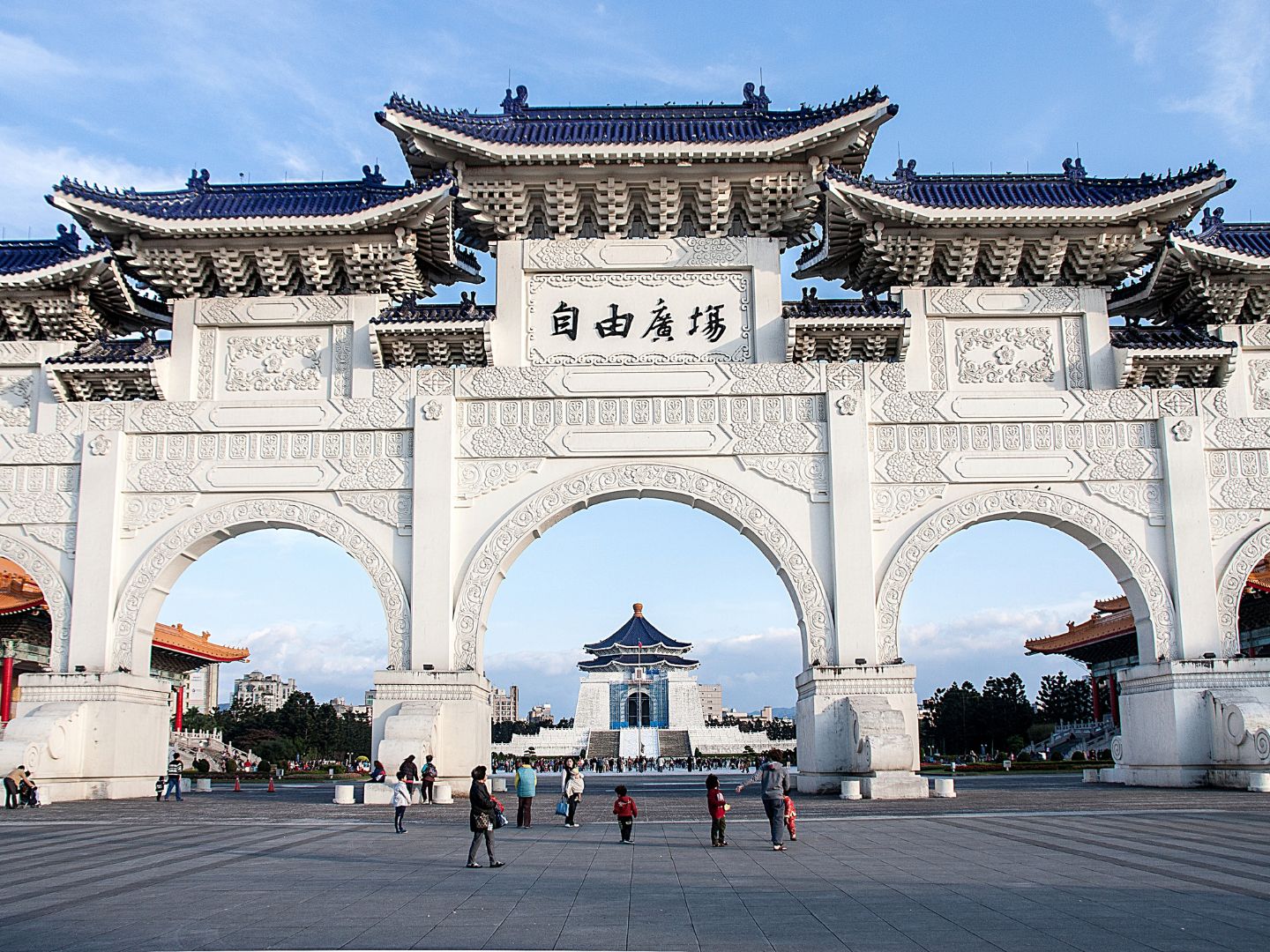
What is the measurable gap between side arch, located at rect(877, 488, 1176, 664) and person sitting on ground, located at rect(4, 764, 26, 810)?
36.3 ft

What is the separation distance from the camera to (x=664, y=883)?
786 centimetres

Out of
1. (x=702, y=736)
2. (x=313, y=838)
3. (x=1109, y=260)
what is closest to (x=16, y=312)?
(x=313, y=838)

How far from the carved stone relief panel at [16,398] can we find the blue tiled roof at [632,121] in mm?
6660

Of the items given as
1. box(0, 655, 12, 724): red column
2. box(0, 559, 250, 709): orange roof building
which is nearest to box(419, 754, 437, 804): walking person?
box(0, 559, 250, 709): orange roof building

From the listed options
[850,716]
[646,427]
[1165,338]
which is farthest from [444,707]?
[1165,338]

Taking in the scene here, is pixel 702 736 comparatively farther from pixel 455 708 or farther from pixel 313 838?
pixel 313 838

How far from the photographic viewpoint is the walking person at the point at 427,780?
14477mm

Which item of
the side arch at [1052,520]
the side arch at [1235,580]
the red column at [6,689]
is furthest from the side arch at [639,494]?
the red column at [6,689]

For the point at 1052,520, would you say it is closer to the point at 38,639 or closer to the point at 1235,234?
the point at 1235,234

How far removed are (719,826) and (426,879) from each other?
299 centimetres

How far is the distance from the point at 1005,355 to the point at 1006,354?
0.03m

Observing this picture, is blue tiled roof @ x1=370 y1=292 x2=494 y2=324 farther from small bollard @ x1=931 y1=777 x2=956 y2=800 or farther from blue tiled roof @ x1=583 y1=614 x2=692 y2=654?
Answer: blue tiled roof @ x1=583 y1=614 x2=692 y2=654

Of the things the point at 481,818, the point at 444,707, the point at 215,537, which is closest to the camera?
the point at 481,818

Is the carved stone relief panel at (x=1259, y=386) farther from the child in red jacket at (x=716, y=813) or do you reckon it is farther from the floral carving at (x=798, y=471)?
the child in red jacket at (x=716, y=813)
